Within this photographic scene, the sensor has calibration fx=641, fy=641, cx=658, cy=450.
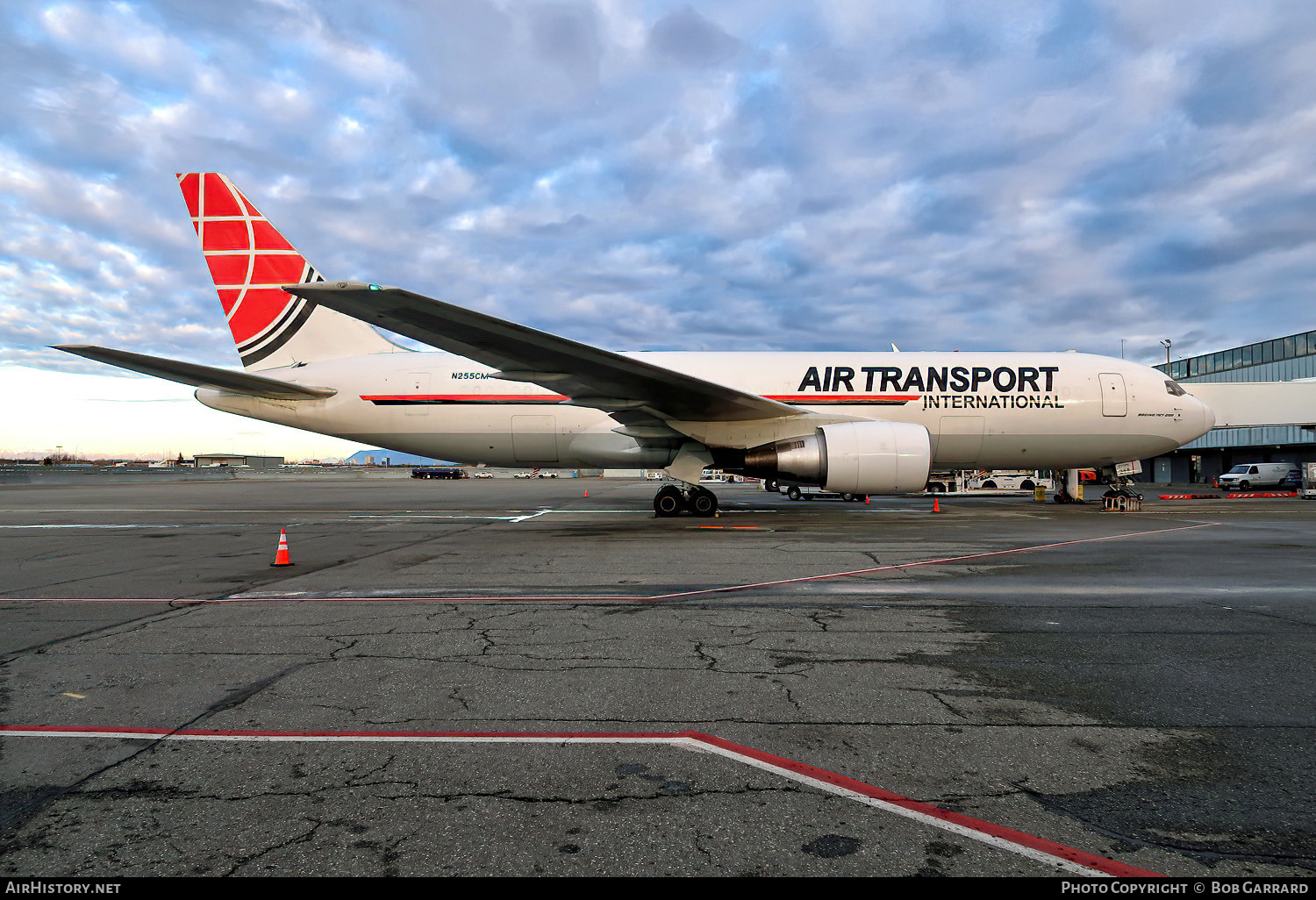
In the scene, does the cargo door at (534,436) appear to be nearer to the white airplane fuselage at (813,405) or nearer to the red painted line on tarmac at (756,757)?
the white airplane fuselage at (813,405)

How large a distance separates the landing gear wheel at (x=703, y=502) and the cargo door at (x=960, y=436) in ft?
19.1

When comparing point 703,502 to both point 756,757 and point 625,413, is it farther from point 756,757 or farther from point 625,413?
point 756,757

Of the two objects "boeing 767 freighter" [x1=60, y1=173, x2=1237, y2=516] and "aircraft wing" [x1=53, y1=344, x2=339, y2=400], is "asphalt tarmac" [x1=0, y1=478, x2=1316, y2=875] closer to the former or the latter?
"aircraft wing" [x1=53, y1=344, x2=339, y2=400]

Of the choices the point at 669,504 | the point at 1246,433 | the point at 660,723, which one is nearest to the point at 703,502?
the point at 669,504

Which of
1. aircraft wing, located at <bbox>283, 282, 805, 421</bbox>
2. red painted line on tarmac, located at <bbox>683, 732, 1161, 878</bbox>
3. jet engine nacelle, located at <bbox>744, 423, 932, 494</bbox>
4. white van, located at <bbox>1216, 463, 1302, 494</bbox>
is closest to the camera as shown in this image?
red painted line on tarmac, located at <bbox>683, 732, 1161, 878</bbox>

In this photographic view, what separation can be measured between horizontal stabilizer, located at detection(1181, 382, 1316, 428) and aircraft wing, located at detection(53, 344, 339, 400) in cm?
2519

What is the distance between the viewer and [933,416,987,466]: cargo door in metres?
15.8

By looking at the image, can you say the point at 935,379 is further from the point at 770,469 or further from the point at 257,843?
the point at 257,843

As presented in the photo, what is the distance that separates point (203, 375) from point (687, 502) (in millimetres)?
11256

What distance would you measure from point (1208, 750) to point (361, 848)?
11.9 ft

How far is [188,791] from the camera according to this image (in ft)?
8.50

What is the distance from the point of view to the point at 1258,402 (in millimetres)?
20938

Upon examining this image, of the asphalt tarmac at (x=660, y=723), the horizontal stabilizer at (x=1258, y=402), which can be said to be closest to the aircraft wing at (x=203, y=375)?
the asphalt tarmac at (x=660, y=723)

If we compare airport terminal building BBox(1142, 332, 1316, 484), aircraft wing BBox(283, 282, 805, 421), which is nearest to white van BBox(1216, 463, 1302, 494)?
airport terminal building BBox(1142, 332, 1316, 484)
